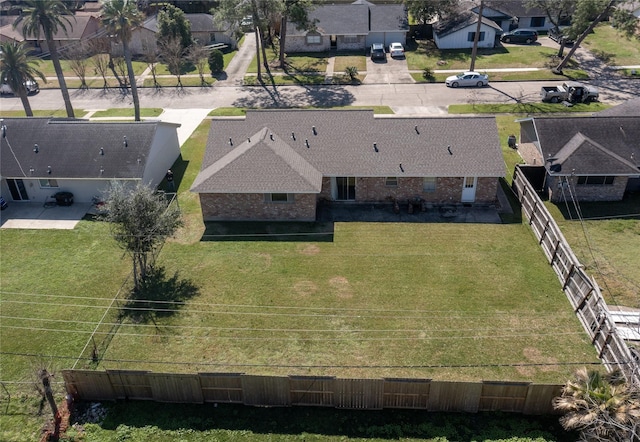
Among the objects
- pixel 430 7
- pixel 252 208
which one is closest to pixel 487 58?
pixel 430 7

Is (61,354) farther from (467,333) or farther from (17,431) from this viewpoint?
(467,333)

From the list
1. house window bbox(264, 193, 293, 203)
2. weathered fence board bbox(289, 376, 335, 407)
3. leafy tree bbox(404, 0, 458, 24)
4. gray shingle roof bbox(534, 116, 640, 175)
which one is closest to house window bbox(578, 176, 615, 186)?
gray shingle roof bbox(534, 116, 640, 175)

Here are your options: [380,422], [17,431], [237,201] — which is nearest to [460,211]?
[237,201]

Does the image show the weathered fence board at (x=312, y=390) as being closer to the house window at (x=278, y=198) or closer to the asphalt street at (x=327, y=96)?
the house window at (x=278, y=198)

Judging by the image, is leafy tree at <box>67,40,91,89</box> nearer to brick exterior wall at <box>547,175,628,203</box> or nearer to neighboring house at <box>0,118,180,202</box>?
neighboring house at <box>0,118,180,202</box>

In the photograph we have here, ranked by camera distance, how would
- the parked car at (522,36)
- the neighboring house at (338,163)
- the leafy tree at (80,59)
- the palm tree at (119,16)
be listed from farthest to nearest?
the parked car at (522,36) → the leafy tree at (80,59) → the palm tree at (119,16) → the neighboring house at (338,163)

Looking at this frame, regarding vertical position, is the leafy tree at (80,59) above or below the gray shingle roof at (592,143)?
above

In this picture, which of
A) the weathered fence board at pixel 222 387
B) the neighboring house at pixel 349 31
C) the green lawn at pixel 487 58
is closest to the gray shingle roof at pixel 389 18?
the neighboring house at pixel 349 31

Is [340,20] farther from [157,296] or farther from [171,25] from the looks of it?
[157,296]
